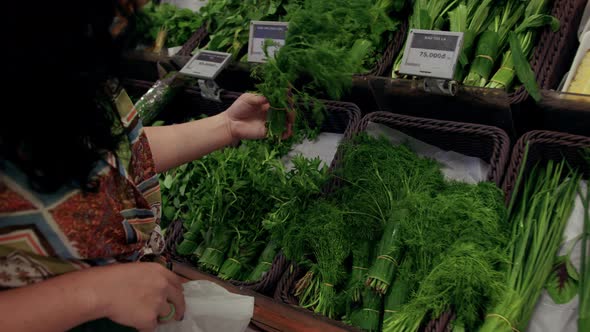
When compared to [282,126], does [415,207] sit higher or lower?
lower

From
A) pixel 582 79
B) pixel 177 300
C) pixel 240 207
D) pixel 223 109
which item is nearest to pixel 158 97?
pixel 223 109

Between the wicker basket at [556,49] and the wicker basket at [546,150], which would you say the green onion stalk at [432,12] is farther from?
the wicker basket at [546,150]

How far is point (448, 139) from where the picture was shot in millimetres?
1854

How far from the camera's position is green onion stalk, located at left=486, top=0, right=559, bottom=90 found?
1811 mm

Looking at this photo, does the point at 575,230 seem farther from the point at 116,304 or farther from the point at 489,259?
the point at 116,304

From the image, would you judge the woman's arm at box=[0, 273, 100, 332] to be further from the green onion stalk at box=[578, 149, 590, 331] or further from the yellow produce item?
the yellow produce item

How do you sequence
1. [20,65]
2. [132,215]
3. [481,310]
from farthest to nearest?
[481,310] → [132,215] → [20,65]

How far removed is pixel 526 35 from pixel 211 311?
1478 millimetres

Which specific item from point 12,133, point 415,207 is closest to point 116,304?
point 12,133

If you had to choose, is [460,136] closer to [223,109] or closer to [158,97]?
[223,109]

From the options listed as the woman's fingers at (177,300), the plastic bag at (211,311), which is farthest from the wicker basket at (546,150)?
the woman's fingers at (177,300)

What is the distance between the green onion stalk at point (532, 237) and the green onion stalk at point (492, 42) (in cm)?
41

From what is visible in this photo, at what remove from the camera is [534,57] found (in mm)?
1810

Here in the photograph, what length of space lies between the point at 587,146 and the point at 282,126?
927mm
